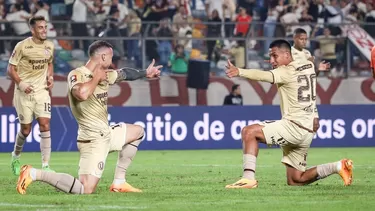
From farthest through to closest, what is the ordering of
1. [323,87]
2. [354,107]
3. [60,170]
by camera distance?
[323,87] < [354,107] < [60,170]

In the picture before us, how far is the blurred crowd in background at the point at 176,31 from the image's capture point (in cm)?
2327

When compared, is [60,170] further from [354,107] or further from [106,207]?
[354,107]

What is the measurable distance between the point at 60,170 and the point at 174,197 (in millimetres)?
5779

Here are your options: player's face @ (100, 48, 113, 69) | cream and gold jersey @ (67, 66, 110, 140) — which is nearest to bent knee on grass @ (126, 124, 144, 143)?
cream and gold jersey @ (67, 66, 110, 140)

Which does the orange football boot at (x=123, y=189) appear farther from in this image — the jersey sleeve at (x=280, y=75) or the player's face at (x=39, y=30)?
the player's face at (x=39, y=30)

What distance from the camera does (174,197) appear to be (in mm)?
11070

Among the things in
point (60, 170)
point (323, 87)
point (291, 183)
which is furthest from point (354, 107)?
point (291, 183)

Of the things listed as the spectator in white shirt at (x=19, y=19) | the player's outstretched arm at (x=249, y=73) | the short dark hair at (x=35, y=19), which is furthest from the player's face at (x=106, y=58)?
the spectator in white shirt at (x=19, y=19)

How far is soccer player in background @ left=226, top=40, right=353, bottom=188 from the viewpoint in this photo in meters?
12.4

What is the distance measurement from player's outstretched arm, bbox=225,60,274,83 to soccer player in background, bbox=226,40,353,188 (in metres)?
0.01

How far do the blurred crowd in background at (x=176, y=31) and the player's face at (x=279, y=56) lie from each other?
432 inches

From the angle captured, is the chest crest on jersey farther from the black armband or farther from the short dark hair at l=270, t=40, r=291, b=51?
the short dark hair at l=270, t=40, r=291, b=51

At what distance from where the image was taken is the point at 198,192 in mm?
11719

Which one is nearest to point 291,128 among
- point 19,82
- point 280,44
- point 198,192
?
point 280,44
